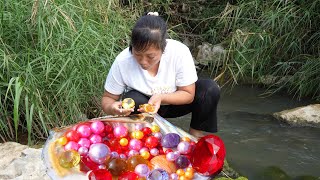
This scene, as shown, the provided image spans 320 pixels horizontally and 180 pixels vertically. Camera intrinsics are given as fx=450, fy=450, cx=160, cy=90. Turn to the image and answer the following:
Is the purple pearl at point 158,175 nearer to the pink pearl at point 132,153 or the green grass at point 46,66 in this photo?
the pink pearl at point 132,153

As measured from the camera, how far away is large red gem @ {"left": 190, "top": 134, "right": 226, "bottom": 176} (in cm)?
209

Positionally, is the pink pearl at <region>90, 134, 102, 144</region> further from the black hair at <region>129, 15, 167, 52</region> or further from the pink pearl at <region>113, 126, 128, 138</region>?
the black hair at <region>129, 15, 167, 52</region>

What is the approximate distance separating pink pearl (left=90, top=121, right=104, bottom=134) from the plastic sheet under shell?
0.03 meters

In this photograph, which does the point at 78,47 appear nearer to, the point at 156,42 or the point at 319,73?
the point at 156,42

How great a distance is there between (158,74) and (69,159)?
74 centimetres

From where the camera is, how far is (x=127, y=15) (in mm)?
4383

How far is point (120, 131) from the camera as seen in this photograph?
91.4 inches

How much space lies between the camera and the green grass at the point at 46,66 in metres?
2.94

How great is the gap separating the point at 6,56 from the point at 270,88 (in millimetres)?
3027

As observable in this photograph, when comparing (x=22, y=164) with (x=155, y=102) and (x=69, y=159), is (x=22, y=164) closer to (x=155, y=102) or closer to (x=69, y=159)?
(x=69, y=159)

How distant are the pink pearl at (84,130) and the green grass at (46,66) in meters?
0.61

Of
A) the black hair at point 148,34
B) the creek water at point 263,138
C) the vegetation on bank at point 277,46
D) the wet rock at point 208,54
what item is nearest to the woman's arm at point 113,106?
the black hair at point 148,34

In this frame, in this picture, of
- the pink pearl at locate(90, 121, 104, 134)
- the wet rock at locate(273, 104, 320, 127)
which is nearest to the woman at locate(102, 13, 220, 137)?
the pink pearl at locate(90, 121, 104, 134)

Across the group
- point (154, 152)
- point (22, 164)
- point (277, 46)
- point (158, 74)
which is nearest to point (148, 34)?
point (158, 74)
